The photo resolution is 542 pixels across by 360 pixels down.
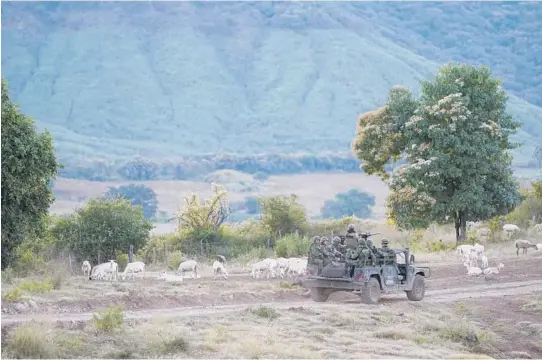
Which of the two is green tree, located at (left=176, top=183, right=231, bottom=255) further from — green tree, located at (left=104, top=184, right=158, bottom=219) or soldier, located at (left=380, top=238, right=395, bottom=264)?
green tree, located at (left=104, top=184, right=158, bottom=219)

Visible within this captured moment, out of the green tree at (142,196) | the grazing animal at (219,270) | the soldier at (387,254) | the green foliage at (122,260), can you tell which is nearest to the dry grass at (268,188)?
the green tree at (142,196)

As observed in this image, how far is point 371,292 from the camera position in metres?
26.9

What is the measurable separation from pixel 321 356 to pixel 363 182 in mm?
173131

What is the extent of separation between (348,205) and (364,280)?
12986 centimetres

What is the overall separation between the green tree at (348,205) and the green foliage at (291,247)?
104 m

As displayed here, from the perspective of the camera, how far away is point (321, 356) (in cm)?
1961

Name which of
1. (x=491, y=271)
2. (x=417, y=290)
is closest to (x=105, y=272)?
(x=417, y=290)

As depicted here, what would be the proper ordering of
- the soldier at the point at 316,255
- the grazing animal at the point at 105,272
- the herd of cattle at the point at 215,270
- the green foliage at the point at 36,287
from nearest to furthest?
Answer: the green foliage at the point at 36,287, the soldier at the point at 316,255, the grazing animal at the point at 105,272, the herd of cattle at the point at 215,270

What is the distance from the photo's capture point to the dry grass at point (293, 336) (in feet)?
63.9

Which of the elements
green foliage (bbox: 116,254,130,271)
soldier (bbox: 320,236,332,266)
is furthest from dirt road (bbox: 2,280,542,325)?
green foliage (bbox: 116,254,130,271)

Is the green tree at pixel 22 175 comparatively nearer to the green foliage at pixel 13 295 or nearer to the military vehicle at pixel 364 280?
the green foliage at pixel 13 295

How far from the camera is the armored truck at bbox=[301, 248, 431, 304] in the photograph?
87.5 feet

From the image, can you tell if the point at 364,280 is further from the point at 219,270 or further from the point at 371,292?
the point at 219,270

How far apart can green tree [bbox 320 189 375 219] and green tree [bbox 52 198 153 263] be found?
108 metres
